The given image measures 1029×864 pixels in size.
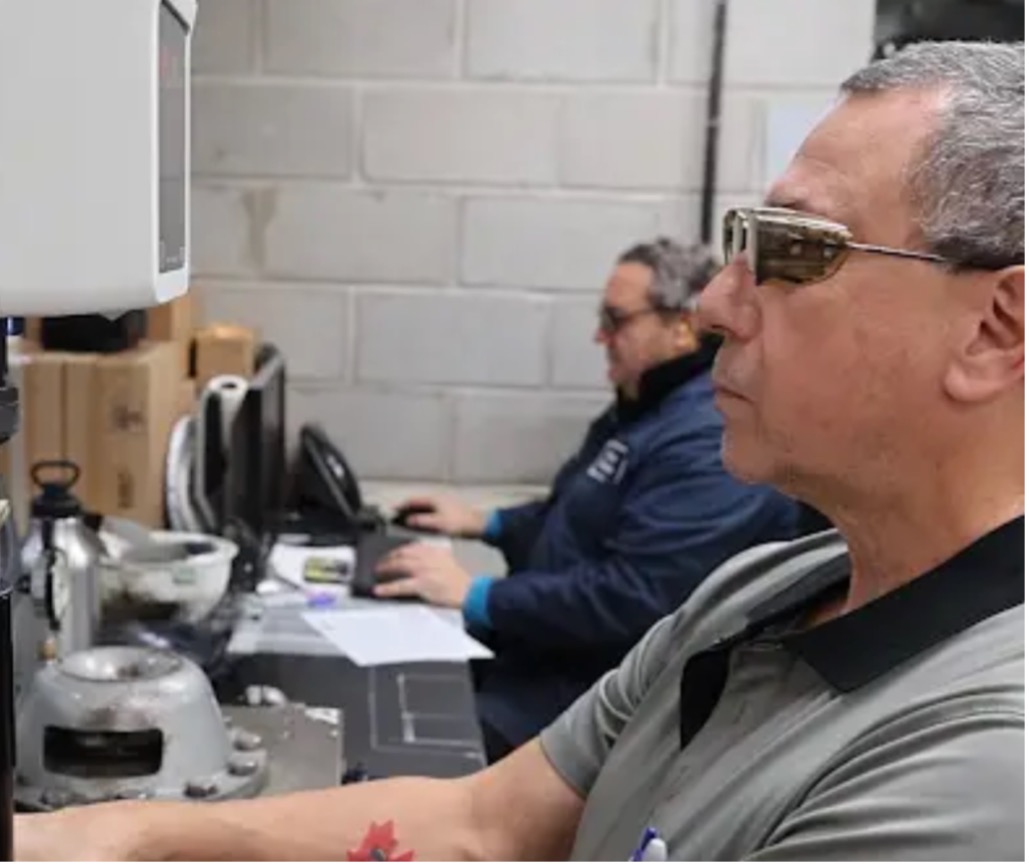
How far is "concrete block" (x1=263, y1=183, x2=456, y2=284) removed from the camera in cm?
316

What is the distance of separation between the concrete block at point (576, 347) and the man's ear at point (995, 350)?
7.31 ft

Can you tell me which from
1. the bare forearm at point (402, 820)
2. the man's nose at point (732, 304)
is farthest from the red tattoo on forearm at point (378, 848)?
the man's nose at point (732, 304)

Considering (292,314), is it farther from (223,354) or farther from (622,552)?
(622,552)

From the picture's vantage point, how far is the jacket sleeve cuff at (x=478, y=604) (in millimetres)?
2482

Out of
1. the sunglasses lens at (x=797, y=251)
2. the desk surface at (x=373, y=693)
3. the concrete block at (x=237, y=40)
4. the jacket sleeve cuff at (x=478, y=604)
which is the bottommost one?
the jacket sleeve cuff at (x=478, y=604)

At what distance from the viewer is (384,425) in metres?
3.26

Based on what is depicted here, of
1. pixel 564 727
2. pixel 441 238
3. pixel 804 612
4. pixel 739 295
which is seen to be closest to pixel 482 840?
pixel 564 727

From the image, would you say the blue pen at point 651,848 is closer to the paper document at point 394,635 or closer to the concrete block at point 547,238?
the paper document at point 394,635

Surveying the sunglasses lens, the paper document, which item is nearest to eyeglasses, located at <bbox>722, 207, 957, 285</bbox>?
the sunglasses lens

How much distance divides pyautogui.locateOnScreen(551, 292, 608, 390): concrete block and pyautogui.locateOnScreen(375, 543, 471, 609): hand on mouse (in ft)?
2.59

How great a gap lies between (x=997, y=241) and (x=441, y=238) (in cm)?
228

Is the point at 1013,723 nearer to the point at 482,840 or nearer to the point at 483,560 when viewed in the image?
the point at 482,840

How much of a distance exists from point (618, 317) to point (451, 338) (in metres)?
0.58

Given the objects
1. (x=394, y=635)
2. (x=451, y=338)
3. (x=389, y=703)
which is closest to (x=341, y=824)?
(x=389, y=703)
